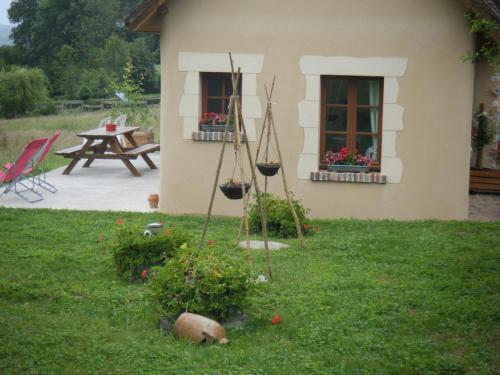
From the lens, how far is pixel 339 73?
10.7 m

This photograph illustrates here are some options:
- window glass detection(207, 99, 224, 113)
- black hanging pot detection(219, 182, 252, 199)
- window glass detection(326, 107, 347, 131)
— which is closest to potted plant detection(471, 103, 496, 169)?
window glass detection(326, 107, 347, 131)

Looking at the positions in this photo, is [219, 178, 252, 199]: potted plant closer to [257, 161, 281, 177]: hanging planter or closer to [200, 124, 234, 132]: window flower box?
[257, 161, 281, 177]: hanging planter

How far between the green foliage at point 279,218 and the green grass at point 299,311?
307 mm

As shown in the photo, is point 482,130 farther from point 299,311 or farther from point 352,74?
point 299,311

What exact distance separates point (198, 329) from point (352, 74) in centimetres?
562

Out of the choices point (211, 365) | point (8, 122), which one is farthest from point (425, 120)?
point (8, 122)

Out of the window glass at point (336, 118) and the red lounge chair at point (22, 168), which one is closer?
the window glass at point (336, 118)

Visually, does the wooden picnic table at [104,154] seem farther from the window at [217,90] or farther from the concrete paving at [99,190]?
the window at [217,90]

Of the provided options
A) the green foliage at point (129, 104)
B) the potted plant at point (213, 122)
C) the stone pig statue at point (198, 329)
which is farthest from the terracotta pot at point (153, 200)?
the green foliage at point (129, 104)

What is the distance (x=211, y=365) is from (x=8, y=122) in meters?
27.2

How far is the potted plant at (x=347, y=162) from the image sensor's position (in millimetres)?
10812

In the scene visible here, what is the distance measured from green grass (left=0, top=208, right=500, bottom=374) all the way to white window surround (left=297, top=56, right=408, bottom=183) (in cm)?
124

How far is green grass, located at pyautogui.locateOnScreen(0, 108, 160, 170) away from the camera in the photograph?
17875 mm

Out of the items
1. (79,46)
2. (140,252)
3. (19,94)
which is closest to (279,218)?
(140,252)
